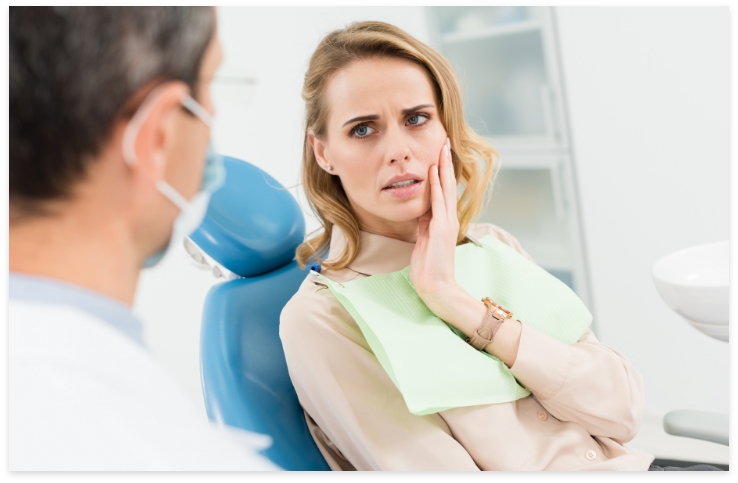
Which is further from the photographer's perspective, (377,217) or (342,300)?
(377,217)

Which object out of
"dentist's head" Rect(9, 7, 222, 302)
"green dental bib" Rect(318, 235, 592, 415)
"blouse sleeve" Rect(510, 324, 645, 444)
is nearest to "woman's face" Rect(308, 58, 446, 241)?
"green dental bib" Rect(318, 235, 592, 415)

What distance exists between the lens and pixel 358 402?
100 centimetres

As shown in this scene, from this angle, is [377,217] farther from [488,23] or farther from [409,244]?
[488,23]

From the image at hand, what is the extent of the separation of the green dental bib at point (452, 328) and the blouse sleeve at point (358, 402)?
0.10ft

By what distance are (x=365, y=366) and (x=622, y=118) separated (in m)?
0.99

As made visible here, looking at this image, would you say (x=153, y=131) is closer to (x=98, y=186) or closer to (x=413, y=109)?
(x=98, y=186)

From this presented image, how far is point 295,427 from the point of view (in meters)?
1.08

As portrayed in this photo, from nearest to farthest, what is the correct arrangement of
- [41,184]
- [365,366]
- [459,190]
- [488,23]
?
[41,184] < [365,366] < [459,190] < [488,23]

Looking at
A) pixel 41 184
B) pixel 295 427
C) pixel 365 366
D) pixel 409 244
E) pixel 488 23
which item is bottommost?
pixel 295 427

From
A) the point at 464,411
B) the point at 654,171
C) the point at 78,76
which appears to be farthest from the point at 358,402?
the point at 654,171

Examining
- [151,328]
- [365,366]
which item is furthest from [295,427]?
[151,328]

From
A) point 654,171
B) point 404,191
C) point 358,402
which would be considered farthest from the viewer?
point 654,171

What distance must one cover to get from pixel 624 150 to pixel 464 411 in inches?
33.3

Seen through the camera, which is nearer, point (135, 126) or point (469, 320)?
point (135, 126)
